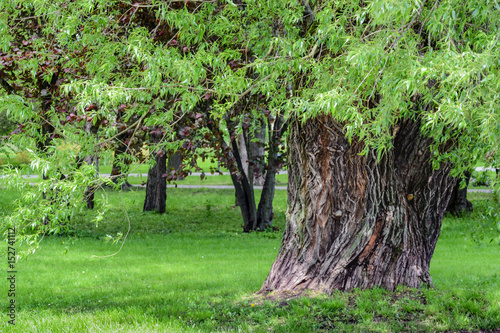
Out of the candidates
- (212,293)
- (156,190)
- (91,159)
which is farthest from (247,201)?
(212,293)

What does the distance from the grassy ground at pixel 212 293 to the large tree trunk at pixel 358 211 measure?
0.31 metres

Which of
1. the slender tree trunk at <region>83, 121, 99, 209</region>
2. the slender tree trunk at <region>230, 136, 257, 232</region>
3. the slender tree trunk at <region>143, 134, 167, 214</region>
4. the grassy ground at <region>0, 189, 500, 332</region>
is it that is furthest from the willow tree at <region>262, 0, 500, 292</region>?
the slender tree trunk at <region>143, 134, 167, 214</region>

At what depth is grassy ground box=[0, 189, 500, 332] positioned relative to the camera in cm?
608

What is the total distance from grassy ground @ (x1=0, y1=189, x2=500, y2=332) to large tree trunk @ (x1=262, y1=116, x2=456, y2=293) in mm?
312

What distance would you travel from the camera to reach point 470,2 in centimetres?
464

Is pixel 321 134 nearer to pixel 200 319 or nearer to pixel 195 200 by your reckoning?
pixel 200 319

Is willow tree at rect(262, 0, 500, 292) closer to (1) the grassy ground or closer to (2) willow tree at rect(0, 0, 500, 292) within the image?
(2) willow tree at rect(0, 0, 500, 292)

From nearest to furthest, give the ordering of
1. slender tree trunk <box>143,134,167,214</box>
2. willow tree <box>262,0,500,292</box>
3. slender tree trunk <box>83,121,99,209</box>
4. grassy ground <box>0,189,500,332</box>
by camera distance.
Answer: slender tree trunk <box>83,121,99,209</box>
grassy ground <box>0,189,500,332</box>
willow tree <box>262,0,500,292</box>
slender tree trunk <box>143,134,167,214</box>

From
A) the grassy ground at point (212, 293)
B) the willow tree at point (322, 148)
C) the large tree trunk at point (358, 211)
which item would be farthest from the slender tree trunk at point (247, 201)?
the large tree trunk at point (358, 211)

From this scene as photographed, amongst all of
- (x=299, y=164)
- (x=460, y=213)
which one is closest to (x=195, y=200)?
(x=460, y=213)

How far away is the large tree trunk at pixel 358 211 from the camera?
6875 millimetres

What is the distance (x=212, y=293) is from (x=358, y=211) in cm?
248

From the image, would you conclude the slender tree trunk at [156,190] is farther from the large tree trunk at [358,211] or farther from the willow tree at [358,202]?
the large tree trunk at [358,211]

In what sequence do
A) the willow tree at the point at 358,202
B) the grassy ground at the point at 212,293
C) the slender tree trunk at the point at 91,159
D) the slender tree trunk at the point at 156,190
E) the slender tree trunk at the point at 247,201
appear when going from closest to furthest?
the slender tree trunk at the point at 91,159 → the grassy ground at the point at 212,293 → the willow tree at the point at 358,202 → the slender tree trunk at the point at 247,201 → the slender tree trunk at the point at 156,190
